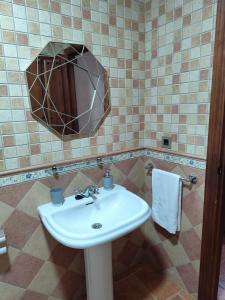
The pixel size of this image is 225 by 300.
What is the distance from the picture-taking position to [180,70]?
4.46 feet

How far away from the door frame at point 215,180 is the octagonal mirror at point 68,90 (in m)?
0.66

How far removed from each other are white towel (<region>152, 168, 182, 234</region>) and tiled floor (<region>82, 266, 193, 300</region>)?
19.9 inches

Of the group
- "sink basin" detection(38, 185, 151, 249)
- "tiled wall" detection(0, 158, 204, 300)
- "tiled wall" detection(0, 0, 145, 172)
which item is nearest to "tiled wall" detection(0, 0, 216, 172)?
"tiled wall" detection(0, 0, 145, 172)

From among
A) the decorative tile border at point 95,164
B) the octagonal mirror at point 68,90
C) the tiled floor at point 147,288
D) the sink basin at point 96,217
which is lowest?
the tiled floor at point 147,288

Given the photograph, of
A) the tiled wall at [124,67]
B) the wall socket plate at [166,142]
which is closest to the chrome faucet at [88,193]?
the tiled wall at [124,67]

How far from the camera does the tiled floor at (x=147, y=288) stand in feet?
5.28

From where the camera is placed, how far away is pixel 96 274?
4.33 ft

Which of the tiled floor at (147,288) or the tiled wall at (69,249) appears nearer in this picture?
the tiled wall at (69,249)

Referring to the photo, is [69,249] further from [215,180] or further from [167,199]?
[215,180]

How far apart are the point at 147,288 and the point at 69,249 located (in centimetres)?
73

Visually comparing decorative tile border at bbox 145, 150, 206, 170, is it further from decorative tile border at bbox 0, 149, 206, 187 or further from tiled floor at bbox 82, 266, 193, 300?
tiled floor at bbox 82, 266, 193, 300

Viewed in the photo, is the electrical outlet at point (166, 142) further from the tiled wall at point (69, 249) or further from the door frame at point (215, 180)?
the door frame at point (215, 180)

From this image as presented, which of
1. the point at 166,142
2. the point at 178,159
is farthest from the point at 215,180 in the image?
the point at 166,142

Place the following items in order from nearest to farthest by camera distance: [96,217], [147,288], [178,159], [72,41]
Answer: [72,41], [96,217], [178,159], [147,288]
